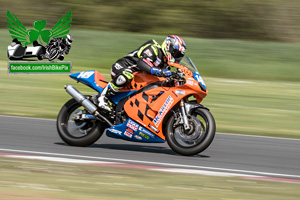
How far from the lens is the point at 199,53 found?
19.4m

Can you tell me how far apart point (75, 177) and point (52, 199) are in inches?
39.0

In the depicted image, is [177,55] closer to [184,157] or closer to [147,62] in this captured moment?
[147,62]

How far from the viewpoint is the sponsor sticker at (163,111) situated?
7552 millimetres

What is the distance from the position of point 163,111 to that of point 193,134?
527 mm

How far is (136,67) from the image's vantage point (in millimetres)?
7914

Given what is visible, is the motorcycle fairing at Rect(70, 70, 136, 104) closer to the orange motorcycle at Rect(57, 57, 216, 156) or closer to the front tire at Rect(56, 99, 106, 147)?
the orange motorcycle at Rect(57, 57, 216, 156)

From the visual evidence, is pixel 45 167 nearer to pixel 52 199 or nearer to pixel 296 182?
pixel 52 199

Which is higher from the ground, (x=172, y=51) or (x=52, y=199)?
(x=172, y=51)

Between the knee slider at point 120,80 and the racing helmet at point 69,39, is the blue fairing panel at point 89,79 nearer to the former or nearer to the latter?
the knee slider at point 120,80

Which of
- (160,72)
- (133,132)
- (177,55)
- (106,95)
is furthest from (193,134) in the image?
(106,95)

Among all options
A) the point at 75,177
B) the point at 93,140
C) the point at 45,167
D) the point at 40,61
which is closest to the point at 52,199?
the point at 75,177

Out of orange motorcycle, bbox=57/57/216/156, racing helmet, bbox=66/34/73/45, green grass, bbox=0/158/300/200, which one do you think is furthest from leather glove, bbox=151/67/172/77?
racing helmet, bbox=66/34/73/45

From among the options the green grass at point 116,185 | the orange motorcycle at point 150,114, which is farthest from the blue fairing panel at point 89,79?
the green grass at point 116,185

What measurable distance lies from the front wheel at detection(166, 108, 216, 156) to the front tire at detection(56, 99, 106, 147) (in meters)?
1.07
